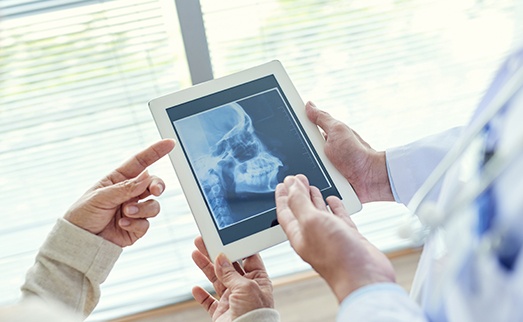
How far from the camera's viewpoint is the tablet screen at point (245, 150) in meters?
1.02

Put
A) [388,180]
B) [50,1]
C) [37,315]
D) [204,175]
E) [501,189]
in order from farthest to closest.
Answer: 1. [50,1]
2. [388,180]
3. [204,175]
4. [37,315]
5. [501,189]

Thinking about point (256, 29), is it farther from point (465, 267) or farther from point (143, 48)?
point (465, 267)

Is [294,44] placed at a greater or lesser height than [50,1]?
lesser

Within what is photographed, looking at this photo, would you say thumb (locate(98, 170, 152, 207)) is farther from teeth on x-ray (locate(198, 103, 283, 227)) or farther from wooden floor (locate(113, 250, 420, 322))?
wooden floor (locate(113, 250, 420, 322))

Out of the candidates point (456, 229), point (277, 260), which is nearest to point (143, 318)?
point (277, 260)

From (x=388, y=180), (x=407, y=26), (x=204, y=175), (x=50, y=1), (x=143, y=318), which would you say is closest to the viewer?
(x=204, y=175)

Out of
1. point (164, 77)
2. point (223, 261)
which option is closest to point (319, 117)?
point (223, 261)

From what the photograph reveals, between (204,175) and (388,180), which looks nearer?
(204,175)

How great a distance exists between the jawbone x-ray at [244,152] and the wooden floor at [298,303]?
0.88 metres

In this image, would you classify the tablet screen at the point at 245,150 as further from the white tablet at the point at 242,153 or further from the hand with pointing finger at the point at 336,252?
the hand with pointing finger at the point at 336,252

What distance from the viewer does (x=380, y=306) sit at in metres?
0.69

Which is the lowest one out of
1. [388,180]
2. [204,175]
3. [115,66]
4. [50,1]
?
[388,180]

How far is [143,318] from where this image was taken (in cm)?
189

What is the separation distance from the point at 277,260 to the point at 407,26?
884 mm
